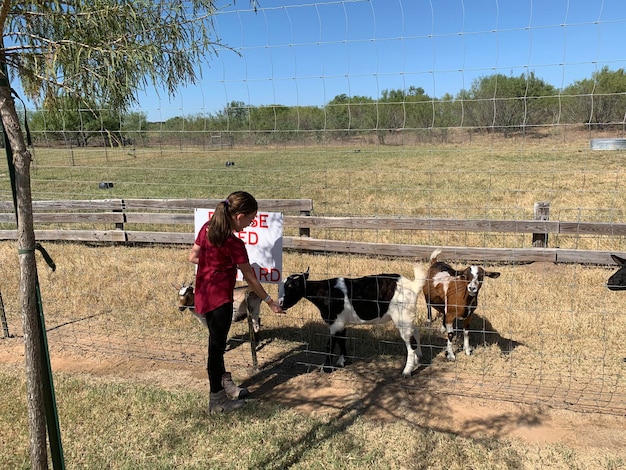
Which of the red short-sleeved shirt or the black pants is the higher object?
the red short-sleeved shirt

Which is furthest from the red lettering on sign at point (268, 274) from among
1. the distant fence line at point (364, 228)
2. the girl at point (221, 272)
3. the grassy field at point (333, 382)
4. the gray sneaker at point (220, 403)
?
the distant fence line at point (364, 228)

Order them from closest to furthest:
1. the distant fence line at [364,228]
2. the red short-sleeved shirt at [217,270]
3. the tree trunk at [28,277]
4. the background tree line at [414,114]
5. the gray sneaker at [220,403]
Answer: the tree trunk at [28,277]
the red short-sleeved shirt at [217,270]
the gray sneaker at [220,403]
the background tree line at [414,114]
the distant fence line at [364,228]

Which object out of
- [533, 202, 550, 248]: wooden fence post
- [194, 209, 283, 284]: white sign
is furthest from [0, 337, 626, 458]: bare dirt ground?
[533, 202, 550, 248]: wooden fence post

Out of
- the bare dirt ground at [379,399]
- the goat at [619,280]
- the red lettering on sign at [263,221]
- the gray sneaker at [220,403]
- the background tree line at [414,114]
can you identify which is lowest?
the bare dirt ground at [379,399]

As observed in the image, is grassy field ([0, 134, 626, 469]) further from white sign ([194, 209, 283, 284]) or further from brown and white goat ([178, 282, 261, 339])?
white sign ([194, 209, 283, 284])

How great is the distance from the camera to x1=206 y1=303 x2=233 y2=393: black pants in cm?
433

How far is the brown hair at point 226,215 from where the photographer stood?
13.4 feet

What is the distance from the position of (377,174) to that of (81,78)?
19.2 metres

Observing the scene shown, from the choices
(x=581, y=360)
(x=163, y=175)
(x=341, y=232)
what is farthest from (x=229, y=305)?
(x=163, y=175)

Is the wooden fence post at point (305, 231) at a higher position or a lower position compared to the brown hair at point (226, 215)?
lower

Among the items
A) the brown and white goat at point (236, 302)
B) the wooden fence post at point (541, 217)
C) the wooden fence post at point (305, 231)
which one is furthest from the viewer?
the wooden fence post at point (305, 231)

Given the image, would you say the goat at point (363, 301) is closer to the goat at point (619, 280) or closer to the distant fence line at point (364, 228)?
the goat at point (619, 280)

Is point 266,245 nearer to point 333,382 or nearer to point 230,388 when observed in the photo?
point 230,388

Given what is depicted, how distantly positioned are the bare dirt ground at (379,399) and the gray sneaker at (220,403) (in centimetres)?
38
